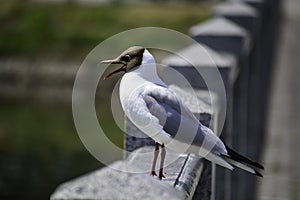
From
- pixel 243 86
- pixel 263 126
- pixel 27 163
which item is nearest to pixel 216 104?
pixel 243 86

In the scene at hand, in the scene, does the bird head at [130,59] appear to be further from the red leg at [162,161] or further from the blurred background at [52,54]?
the blurred background at [52,54]

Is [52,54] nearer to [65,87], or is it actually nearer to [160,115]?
[65,87]

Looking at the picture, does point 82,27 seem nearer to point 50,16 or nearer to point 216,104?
point 50,16

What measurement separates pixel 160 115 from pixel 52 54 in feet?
78.0

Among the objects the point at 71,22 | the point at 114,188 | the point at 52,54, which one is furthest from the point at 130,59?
the point at 71,22

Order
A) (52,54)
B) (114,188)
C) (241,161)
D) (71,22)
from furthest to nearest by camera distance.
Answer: (71,22), (52,54), (241,161), (114,188)

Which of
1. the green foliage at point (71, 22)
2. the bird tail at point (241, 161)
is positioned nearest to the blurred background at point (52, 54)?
the green foliage at point (71, 22)

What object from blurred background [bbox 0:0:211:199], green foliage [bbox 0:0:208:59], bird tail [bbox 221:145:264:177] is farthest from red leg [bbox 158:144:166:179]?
green foliage [bbox 0:0:208:59]

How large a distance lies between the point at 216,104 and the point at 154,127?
0.89m

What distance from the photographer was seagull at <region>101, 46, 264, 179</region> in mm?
2957

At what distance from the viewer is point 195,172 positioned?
9.98 feet

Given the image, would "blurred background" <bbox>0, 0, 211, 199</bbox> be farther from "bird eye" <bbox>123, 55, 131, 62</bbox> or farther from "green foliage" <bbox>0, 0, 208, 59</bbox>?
"bird eye" <bbox>123, 55, 131, 62</bbox>

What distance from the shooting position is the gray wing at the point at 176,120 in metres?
3.00

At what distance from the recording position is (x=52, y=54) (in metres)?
26.6
